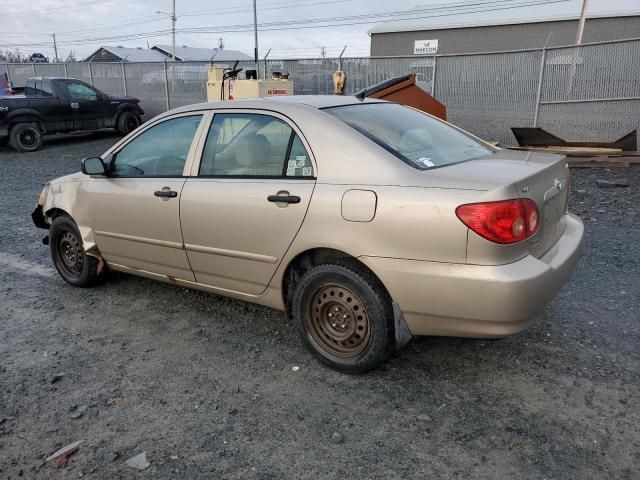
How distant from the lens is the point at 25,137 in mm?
14109

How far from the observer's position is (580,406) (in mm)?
2826

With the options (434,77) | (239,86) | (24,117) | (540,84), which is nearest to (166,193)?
(239,86)

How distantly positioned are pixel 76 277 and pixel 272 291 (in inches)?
89.1

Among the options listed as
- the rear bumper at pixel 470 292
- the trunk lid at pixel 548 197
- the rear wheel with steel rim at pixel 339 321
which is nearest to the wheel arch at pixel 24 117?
the rear wheel with steel rim at pixel 339 321

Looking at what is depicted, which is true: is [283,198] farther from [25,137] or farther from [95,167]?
[25,137]

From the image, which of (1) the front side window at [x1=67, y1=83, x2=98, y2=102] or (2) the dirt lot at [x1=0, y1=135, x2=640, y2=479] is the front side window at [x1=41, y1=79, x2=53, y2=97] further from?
(2) the dirt lot at [x1=0, y1=135, x2=640, y2=479]

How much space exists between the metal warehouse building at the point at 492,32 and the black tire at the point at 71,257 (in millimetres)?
27531

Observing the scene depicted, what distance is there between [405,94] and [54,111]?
10.3 m

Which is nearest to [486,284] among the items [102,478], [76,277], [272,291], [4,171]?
[272,291]

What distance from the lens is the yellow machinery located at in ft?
37.4

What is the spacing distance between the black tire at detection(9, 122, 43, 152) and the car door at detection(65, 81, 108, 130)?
3.56 feet

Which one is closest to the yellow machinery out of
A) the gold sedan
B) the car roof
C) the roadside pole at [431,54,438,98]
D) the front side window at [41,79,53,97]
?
the roadside pole at [431,54,438,98]

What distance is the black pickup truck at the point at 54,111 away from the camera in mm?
13781

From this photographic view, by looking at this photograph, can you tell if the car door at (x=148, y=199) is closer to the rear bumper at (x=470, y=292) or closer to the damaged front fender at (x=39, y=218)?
the damaged front fender at (x=39, y=218)
